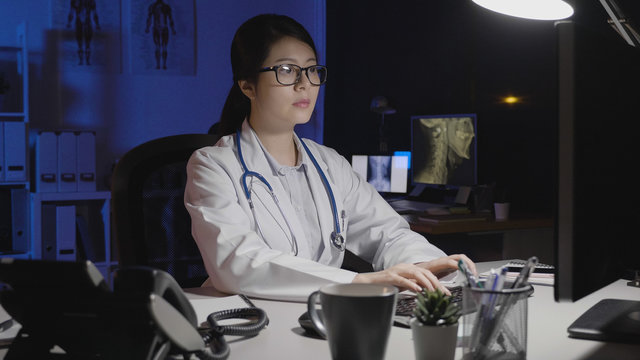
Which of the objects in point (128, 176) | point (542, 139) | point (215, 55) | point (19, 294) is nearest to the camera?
point (19, 294)

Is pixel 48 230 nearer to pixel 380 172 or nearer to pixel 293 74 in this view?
pixel 380 172

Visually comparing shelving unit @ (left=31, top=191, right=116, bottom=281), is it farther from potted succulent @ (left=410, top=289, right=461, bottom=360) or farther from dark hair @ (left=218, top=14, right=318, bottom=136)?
potted succulent @ (left=410, top=289, right=461, bottom=360)

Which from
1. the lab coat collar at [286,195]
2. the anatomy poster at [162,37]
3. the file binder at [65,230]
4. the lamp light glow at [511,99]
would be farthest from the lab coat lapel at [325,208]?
the anatomy poster at [162,37]

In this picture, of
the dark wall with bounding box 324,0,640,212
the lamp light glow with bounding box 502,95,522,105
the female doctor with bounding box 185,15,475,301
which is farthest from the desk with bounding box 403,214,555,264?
the female doctor with bounding box 185,15,475,301

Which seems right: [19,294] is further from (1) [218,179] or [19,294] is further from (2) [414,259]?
(2) [414,259]

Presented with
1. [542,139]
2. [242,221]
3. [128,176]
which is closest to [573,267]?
[242,221]

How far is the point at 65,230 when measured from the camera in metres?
3.57

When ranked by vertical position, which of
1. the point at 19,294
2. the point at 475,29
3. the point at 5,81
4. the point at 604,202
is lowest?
the point at 19,294

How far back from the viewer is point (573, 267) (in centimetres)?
72

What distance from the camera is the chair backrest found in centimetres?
144

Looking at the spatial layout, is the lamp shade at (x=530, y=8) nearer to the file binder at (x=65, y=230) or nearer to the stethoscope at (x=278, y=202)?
the stethoscope at (x=278, y=202)

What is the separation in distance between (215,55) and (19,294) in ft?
12.8

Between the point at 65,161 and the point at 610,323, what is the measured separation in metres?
3.37

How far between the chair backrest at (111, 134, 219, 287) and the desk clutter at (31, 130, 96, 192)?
7.63ft
